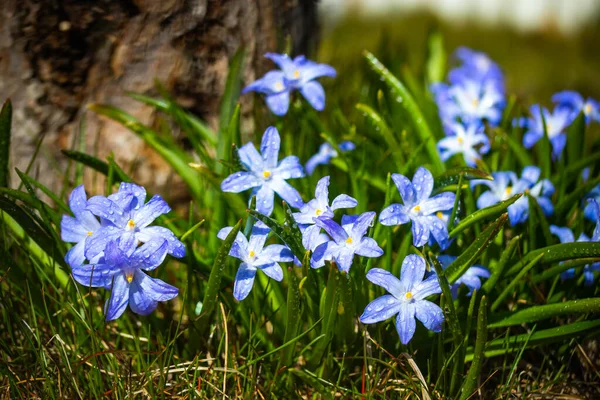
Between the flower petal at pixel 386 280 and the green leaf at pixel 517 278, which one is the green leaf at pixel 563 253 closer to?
the green leaf at pixel 517 278

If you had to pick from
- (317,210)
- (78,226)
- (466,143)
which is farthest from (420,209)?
(78,226)

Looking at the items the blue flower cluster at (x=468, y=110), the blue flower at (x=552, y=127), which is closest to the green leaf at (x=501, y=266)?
the blue flower cluster at (x=468, y=110)

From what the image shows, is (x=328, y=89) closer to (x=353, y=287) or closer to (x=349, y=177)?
(x=349, y=177)

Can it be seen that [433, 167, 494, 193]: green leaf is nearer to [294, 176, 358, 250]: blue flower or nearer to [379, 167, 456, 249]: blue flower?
[379, 167, 456, 249]: blue flower

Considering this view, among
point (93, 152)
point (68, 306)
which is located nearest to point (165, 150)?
point (93, 152)

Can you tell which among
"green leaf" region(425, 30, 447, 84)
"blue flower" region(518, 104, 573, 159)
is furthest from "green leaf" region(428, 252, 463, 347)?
"green leaf" region(425, 30, 447, 84)

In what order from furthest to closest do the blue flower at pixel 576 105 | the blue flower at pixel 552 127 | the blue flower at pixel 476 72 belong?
the blue flower at pixel 476 72, the blue flower at pixel 576 105, the blue flower at pixel 552 127
